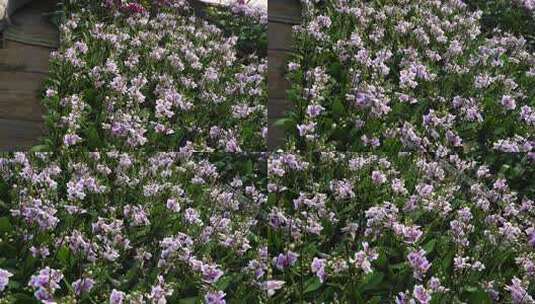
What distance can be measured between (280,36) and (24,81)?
1229mm

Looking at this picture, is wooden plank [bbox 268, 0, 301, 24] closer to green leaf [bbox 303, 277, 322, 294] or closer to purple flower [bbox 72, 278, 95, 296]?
green leaf [bbox 303, 277, 322, 294]

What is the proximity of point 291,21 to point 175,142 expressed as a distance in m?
0.89

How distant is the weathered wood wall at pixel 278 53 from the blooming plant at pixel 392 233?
0.28 meters

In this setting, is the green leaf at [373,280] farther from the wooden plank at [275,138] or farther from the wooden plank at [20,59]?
the wooden plank at [20,59]

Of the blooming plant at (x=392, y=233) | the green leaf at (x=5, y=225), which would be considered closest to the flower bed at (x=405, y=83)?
the blooming plant at (x=392, y=233)

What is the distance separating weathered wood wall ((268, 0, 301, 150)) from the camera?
3.09m

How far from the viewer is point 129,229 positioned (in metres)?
2.48

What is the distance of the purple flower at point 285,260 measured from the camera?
2305 millimetres

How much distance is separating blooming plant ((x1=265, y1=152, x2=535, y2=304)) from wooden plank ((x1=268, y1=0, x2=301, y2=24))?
33.7 inches

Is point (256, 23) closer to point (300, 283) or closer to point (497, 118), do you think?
point (497, 118)

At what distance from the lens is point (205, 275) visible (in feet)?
7.14

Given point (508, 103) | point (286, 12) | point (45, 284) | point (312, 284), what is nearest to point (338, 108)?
point (286, 12)

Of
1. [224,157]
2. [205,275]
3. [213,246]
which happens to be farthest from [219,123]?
[205,275]

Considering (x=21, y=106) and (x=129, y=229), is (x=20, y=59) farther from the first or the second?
(x=129, y=229)
